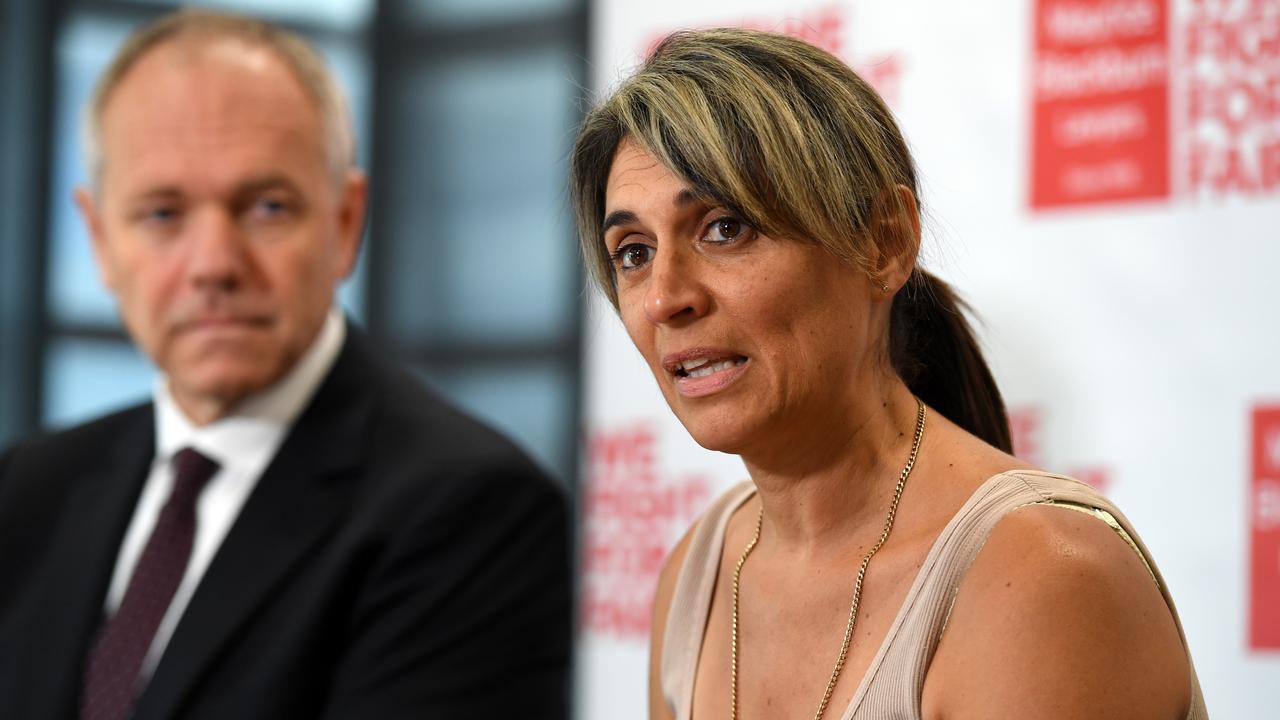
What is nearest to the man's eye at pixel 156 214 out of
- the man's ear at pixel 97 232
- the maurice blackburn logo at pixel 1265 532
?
the man's ear at pixel 97 232

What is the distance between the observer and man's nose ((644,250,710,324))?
1.33 meters

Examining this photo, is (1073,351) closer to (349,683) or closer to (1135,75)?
(1135,75)

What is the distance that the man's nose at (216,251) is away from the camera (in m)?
2.12

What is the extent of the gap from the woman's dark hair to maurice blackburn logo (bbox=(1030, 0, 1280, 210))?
1.35 m

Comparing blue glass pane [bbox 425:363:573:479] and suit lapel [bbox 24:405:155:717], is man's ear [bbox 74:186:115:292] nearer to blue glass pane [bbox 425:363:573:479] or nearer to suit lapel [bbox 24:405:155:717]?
suit lapel [bbox 24:405:155:717]

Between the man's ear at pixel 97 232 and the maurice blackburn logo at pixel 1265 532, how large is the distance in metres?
1.89

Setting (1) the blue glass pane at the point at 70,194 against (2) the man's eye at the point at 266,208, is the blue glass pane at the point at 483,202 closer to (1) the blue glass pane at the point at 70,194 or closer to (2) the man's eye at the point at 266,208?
(1) the blue glass pane at the point at 70,194

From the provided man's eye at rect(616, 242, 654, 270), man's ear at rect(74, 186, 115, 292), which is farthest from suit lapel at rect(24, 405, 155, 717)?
man's eye at rect(616, 242, 654, 270)

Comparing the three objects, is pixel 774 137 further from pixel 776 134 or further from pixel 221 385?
pixel 221 385

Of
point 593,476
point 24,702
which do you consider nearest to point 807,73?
point 24,702

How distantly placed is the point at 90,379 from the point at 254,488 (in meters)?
2.23

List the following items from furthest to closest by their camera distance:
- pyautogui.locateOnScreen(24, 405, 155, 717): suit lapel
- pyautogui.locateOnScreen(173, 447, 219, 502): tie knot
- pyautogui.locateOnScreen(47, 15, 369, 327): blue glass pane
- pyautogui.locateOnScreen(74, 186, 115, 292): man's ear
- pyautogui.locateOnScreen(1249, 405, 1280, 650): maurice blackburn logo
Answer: pyautogui.locateOnScreen(47, 15, 369, 327): blue glass pane → pyautogui.locateOnScreen(1249, 405, 1280, 650): maurice blackburn logo → pyautogui.locateOnScreen(74, 186, 115, 292): man's ear → pyautogui.locateOnScreen(173, 447, 219, 502): tie knot → pyautogui.locateOnScreen(24, 405, 155, 717): suit lapel

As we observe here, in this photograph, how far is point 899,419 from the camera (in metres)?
1.46

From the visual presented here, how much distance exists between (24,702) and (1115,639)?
5.05 feet
